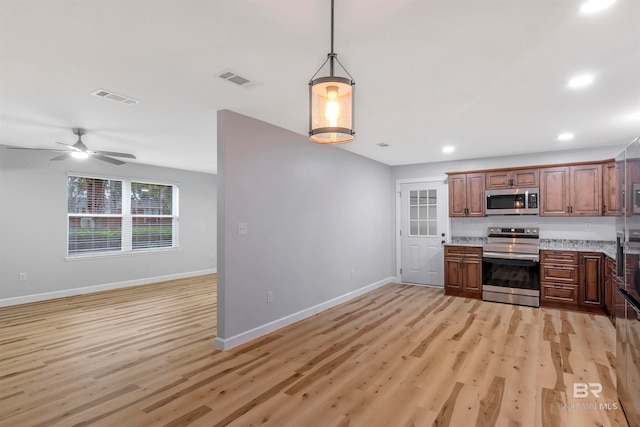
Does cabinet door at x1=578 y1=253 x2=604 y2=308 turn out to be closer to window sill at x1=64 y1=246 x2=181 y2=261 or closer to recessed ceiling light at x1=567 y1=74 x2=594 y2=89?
recessed ceiling light at x1=567 y1=74 x2=594 y2=89

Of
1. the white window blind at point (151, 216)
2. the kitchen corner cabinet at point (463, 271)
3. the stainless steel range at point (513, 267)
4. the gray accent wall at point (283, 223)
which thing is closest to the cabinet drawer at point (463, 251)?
the kitchen corner cabinet at point (463, 271)

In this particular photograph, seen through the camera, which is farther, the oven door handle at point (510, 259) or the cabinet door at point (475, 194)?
the cabinet door at point (475, 194)

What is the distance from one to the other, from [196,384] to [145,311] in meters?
2.75

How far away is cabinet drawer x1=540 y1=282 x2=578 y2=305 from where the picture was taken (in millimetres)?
4926

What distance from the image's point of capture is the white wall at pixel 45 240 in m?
5.36

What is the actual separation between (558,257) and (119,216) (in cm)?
784

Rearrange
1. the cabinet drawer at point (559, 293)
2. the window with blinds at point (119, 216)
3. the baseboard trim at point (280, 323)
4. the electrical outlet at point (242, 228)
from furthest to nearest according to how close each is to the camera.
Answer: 1. the window with blinds at point (119, 216)
2. the cabinet drawer at point (559, 293)
3. the electrical outlet at point (242, 228)
4. the baseboard trim at point (280, 323)

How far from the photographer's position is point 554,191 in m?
5.36

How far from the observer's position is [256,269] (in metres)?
3.88

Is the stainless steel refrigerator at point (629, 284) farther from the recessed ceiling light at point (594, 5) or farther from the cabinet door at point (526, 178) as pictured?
the cabinet door at point (526, 178)

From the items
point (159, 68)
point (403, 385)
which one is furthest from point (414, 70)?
point (403, 385)

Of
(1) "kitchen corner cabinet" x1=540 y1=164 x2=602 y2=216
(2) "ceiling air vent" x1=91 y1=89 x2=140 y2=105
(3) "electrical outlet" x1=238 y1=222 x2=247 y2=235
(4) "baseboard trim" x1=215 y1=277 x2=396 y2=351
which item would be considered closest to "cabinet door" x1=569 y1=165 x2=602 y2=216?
(1) "kitchen corner cabinet" x1=540 y1=164 x2=602 y2=216

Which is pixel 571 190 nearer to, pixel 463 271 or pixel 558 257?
pixel 558 257

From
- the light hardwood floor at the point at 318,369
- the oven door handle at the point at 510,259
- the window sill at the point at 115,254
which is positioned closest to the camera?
the light hardwood floor at the point at 318,369
